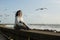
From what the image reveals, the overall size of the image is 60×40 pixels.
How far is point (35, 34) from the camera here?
5.46 metres

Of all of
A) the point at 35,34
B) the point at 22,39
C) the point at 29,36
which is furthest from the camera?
the point at 22,39

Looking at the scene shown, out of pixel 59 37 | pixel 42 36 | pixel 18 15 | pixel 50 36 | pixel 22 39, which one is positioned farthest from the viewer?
pixel 18 15

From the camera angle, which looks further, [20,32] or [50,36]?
[20,32]

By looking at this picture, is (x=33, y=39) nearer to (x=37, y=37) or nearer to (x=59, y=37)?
(x=37, y=37)

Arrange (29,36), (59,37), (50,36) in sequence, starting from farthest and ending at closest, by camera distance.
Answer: (29,36) → (50,36) → (59,37)

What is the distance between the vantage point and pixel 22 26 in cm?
877

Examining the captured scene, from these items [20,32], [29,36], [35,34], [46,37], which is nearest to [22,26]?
[20,32]

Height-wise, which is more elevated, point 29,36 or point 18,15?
point 18,15

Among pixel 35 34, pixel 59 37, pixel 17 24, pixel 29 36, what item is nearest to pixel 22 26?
pixel 17 24

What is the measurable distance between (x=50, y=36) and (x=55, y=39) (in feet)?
0.83

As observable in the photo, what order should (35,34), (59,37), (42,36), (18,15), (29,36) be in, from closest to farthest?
(59,37) → (42,36) → (35,34) → (29,36) → (18,15)

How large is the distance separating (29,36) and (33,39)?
10.8 inches

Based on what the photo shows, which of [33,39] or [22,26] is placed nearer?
[33,39]

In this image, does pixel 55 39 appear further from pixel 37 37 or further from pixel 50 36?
pixel 37 37
